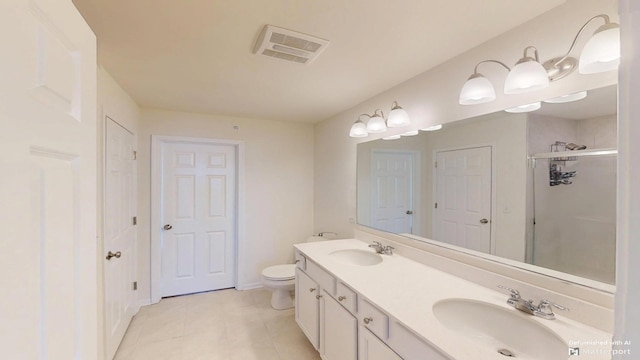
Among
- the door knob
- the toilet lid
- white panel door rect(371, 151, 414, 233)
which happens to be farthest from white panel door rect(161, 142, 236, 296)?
white panel door rect(371, 151, 414, 233)

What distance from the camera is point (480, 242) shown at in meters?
1.58

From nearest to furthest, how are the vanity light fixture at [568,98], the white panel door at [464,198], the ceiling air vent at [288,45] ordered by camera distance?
the vanity light fixture at [568,98], the ceiling air vent at [288,45], the white panel door at [464,198]

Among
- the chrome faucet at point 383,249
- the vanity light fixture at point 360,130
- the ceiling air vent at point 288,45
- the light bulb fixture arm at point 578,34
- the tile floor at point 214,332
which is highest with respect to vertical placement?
the ceiling air vent at point 288,45

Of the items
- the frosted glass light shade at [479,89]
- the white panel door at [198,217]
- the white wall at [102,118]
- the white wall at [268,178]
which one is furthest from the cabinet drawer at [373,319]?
the white panel door at [198,217]

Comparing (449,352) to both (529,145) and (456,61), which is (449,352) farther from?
(456,61)

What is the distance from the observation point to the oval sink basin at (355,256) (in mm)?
2216

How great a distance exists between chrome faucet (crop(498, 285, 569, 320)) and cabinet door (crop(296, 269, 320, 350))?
46.1 inches

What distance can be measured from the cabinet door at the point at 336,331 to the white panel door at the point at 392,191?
83cm

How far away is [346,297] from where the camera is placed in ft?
5.15

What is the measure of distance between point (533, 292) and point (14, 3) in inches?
74.5

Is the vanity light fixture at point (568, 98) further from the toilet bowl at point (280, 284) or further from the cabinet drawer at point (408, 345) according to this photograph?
the toilet bowl at point (280, 284)

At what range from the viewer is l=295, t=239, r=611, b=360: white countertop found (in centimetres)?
96

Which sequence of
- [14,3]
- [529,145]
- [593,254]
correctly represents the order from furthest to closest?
[529,145] → [593,254] → [14,3]

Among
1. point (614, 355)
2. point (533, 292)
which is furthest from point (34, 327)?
point (533, 292)
